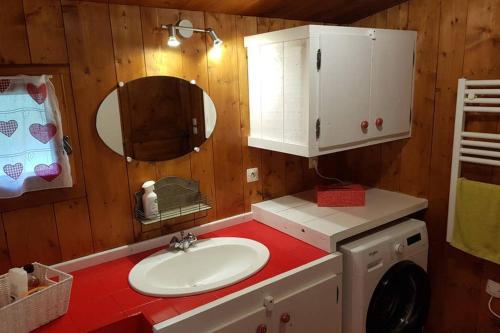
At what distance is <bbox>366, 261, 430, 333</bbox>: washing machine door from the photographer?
79.4 inches

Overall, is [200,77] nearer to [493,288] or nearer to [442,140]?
[442,140]

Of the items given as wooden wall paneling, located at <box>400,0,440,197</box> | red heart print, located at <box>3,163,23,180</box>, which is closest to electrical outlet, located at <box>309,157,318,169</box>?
wooden wall paneling, located at <box>400,0,440,197</box>

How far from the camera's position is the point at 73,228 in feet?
5.51

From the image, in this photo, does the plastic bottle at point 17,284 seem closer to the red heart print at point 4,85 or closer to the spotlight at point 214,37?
the red heart print at point 4,85

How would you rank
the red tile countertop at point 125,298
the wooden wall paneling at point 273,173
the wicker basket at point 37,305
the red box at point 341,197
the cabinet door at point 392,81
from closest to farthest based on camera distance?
the wicker basket at point 37,305 → the red tile countertop at point 125,298 → the cabinet door at point 392,81 → the red box at point 341,197 → the wooden wall paneling at point 273,173

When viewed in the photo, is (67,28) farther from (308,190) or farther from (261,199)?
(308,190)

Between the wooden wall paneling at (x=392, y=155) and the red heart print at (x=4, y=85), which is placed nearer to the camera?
the red heart print at (x=4, y=85)

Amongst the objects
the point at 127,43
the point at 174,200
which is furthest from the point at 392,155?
the point at 127,43

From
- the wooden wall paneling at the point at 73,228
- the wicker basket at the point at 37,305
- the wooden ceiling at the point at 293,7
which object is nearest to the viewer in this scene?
the wicker basket at the point at 37,305

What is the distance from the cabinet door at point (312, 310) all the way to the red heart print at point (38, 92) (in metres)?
1.28

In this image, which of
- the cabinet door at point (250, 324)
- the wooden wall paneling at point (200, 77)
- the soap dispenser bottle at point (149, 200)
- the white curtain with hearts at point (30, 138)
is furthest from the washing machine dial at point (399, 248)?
the white curtain with hearts at point (30, 138)

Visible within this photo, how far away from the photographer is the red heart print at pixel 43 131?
1.50m

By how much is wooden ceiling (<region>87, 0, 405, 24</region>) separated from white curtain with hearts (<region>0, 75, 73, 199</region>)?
515mm

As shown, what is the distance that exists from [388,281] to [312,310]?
0.48 meters
